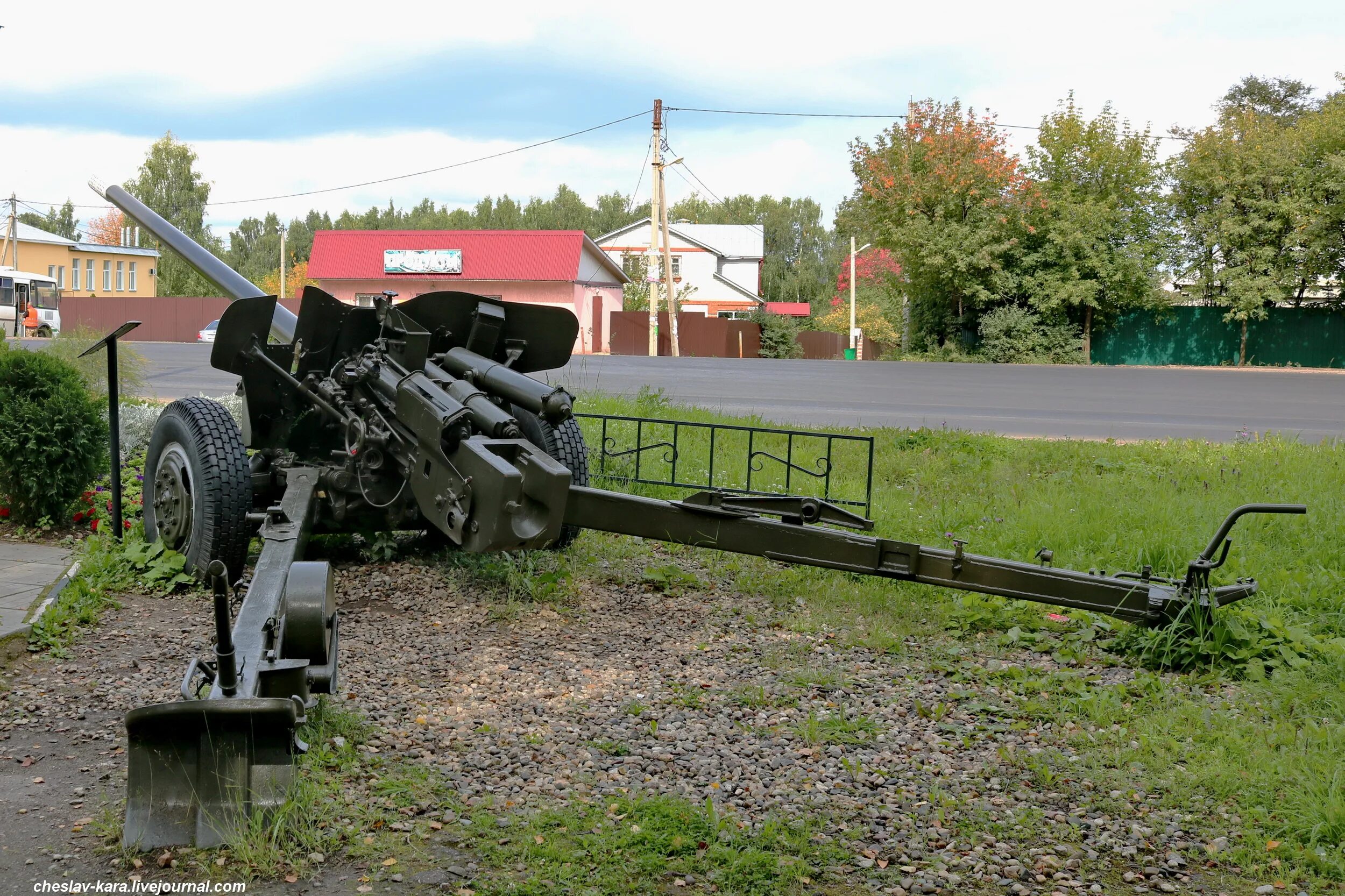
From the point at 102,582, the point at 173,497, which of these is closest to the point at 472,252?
the point at 173,497

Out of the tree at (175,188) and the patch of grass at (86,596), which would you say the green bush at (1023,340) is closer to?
the patch of grass at (86,596)

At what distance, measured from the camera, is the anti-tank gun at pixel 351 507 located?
116 inches

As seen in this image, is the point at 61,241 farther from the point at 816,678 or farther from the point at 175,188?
the point at 816,678

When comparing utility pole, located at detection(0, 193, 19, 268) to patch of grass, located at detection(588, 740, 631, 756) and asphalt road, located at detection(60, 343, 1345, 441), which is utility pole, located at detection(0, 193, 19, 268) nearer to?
asphalt road, located at detection(60, 343, 1345, 441)

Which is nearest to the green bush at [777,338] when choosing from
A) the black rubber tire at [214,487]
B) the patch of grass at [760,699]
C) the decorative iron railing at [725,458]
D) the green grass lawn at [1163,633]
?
the decorative iron railing at [725,458]

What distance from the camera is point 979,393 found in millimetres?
17578

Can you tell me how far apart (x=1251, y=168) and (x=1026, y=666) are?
Result: 32.7 metres

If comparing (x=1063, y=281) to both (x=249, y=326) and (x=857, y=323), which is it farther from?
(x=249, y=326)

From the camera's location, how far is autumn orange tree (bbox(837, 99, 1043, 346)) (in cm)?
3166

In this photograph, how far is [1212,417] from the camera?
45.6 ft

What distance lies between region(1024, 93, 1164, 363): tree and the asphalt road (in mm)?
5617

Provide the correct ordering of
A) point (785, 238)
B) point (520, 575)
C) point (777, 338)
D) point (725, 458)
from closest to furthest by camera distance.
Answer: point (520, 575) < point (725, 458) < point (777, 338) < point (785, 238)

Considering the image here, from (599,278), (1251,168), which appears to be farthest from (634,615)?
(599,278)

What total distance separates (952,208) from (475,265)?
19.0 meters
